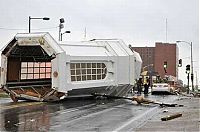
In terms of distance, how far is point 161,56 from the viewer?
84438 millimetres

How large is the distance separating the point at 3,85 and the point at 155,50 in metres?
69.4

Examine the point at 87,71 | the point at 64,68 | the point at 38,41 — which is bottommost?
the point at 87,71

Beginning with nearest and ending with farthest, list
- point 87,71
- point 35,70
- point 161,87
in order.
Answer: point 87,71
point 35,70
point 161,87

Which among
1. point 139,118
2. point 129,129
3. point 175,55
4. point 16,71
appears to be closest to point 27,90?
point 16,71

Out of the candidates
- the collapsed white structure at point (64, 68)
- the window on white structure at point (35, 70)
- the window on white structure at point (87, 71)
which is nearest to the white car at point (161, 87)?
the collapsed white structure at point (64, 68)

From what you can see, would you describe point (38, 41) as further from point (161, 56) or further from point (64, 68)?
point (161, 56)

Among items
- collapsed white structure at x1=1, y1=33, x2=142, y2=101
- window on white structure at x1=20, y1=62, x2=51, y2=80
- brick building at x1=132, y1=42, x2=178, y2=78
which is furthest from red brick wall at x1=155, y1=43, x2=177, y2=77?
window on white structure at x1=20, y1=62, x2=51, y2=80

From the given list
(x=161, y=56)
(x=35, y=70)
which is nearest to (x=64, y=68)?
(x=35, y=70)

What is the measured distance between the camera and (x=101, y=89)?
24141 millimetres

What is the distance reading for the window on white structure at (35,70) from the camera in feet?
84.7

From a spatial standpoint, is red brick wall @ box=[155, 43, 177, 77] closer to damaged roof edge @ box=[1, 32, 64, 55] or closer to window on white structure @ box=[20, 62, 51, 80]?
window on white structure @ box=[20, 62, 51, 80]

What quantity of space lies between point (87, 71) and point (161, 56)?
62943 millimetres

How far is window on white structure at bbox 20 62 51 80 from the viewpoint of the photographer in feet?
84.7

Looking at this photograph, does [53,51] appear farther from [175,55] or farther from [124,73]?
[175,55]
